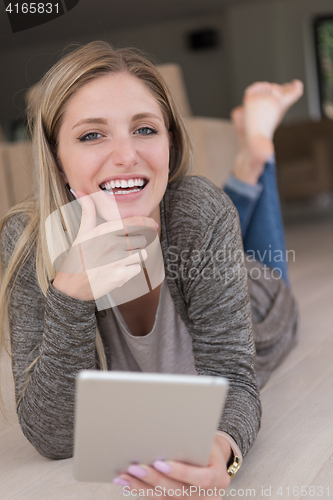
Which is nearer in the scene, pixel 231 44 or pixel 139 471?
pixel 139 471

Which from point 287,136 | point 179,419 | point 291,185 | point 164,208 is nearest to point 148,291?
point 164,208

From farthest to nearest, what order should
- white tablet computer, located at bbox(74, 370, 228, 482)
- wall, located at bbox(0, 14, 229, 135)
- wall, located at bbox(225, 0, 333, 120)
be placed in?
wall, located at bbox(0, 14, 229, 135), wall, located at bbox(225, 0, 333, 120), white tablet computer, located at bbox(74, 370, 228, 482)

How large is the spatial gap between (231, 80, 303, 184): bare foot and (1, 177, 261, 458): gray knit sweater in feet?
2.09

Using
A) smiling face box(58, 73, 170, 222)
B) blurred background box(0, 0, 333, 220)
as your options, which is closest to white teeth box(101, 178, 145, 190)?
smiling face box(58, 73, 170, 222)

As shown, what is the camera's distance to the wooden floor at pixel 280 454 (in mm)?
675

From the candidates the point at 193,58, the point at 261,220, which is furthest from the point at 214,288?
the point at 193,58

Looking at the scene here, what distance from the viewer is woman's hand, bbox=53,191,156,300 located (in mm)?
657

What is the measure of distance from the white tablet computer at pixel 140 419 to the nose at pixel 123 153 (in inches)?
15.5

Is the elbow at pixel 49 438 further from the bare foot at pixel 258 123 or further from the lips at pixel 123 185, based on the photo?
the bare foot at pixel 258 123

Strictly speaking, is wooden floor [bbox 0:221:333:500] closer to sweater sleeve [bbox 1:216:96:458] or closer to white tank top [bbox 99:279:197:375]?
sweater sleeve [bbox 1:216:96:458]

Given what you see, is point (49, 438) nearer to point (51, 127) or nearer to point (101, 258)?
point (101, 258)

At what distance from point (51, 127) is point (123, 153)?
138 mm

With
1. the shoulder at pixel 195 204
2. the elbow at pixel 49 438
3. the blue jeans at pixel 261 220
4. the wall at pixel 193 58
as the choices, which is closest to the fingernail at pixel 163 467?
the elbow at pixel 49 438

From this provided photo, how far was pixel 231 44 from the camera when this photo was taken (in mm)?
6141
